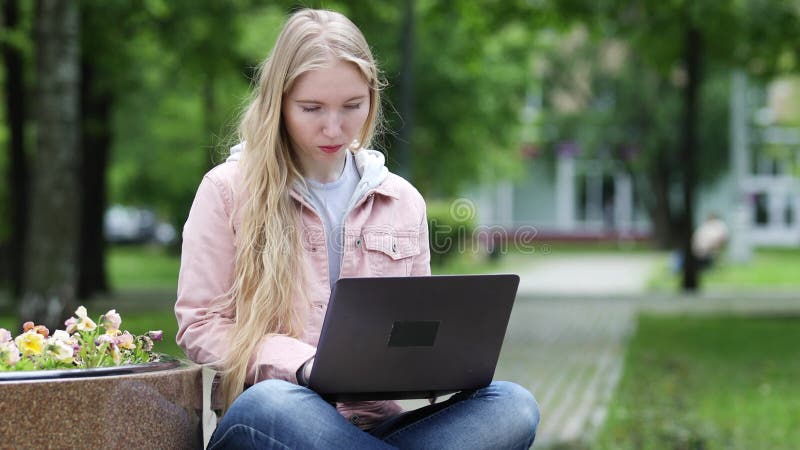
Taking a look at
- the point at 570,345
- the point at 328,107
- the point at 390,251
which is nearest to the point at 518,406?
the point at 390,251

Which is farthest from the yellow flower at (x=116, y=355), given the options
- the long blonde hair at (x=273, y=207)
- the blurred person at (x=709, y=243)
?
the blurred person at (x=709, y=243)

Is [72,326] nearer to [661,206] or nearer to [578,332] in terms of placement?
[578,332]

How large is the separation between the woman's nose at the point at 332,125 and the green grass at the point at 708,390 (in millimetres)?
4465

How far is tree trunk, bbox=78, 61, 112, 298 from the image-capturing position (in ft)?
68.1

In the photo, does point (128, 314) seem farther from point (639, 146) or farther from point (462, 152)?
point (639, 146)

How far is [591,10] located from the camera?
1730 cm

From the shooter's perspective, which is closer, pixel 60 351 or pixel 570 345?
pixel 60 351

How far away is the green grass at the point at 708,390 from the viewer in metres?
7.94

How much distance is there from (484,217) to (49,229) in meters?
43.8

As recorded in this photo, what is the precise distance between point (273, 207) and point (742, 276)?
27476mm

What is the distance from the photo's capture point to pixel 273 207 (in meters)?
3.53

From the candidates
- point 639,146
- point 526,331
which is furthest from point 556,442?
point 639,146

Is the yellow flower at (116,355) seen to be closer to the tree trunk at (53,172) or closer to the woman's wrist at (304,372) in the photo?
the woman's wrist at (304,372)

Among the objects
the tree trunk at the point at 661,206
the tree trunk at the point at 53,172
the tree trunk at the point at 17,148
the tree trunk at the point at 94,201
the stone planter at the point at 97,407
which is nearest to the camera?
the stone planter at the point at 97,407
